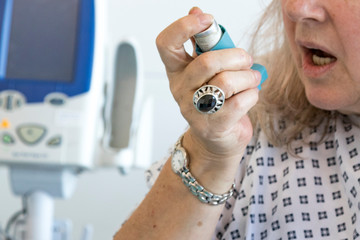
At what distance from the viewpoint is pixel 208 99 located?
1.95ft

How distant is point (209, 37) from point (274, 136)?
1.07ft

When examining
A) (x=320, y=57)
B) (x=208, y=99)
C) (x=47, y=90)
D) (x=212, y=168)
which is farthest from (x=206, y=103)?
(x=47, y=90)

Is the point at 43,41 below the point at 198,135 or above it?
above

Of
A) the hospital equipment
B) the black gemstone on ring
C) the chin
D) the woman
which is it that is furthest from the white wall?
the black gemstone on ring

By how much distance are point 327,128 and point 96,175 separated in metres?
1.11

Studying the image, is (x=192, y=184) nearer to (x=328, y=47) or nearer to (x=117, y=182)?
(x=328, y=47)

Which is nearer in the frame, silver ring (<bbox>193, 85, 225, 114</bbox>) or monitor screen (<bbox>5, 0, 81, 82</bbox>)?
silver ring (<bbox>193, 85, 225, 114</bbox>)

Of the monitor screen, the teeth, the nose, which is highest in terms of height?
the monitor screen

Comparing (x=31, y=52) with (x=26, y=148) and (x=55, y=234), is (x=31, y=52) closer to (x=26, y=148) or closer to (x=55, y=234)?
(x=26, y=148)

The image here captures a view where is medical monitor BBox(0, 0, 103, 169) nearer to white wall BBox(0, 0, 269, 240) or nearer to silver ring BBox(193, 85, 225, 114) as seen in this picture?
white wall BBox(0, 0, 269, 240)

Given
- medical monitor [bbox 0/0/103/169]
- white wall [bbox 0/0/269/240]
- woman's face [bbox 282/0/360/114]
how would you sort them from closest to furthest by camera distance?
woman's face [bbox 282/0/360/114]
medical monitor [bbox 0/0/103/169]
white wall [bbox 0/0/269/240]

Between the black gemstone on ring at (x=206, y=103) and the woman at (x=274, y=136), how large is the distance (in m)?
0.02

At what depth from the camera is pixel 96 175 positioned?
1849mm

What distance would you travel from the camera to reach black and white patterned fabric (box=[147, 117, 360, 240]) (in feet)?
2.60
